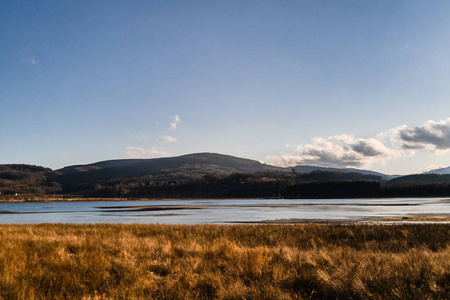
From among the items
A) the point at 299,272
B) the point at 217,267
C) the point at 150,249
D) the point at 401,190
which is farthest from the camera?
the point at 401,190

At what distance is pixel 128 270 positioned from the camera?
28.7ft

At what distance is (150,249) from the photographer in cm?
1303

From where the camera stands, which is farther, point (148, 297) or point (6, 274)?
point (6, 274)

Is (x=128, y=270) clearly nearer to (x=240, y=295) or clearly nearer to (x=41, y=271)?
(x=41, y=271)

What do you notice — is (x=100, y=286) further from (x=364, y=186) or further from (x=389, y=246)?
(x=364, y=186)

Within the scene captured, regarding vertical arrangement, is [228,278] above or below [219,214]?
above

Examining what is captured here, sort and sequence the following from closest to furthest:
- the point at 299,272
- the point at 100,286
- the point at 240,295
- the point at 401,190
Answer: the point at 240,295
the point at 100,286
the point at 299,272
the point at 401,190

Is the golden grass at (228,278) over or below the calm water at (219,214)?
over

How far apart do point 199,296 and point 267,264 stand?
3.15 metres

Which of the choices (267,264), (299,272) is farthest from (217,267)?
(299,272)

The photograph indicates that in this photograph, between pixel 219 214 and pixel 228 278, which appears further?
pixel 219 214

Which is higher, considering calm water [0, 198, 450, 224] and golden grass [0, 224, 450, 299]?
Answer: golden grass [0, 224, 450, 299]

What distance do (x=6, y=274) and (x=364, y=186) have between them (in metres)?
206

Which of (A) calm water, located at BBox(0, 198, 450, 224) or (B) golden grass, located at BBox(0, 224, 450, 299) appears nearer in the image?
(B) golden grass, located at BBox(0, 224, 450, 299)
